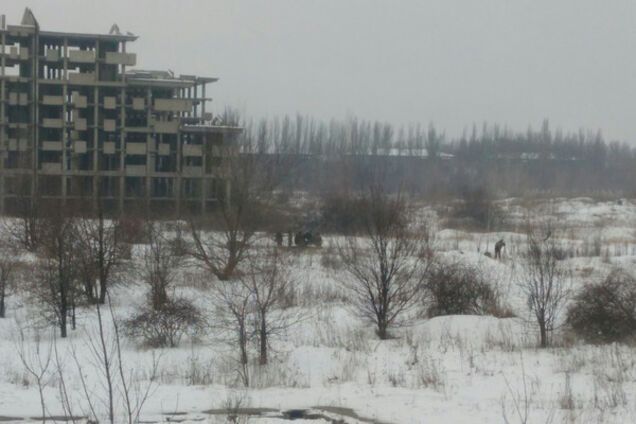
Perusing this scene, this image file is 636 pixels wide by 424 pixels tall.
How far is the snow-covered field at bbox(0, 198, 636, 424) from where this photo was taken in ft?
36.6

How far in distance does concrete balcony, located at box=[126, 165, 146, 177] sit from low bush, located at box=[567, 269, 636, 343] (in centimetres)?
3096

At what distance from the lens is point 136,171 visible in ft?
147

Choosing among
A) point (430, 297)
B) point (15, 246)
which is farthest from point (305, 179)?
point (430, 297)

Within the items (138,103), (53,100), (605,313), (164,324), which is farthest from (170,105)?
(605,313)

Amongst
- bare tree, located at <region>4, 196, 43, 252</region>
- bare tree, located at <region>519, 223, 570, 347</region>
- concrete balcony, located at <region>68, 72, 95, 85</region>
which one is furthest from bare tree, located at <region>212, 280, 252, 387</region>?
concrete balcony, located at <region>68, 72, 95, 85</region>

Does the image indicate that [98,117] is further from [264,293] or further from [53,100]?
[264,293]

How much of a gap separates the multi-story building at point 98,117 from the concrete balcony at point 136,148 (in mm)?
55

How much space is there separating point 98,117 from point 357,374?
113ft

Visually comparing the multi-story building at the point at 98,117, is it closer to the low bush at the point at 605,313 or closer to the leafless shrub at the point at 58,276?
the leafless shrub at the point at 58,276

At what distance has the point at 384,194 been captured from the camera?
20703 millimetres

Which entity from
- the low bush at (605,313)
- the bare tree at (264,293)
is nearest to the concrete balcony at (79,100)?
the bare tree at (264,293)

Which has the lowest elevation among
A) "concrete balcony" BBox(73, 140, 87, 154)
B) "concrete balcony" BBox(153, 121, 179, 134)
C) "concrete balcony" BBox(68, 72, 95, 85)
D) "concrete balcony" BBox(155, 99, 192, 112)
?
"concrete balcony" BBox(73, 140, 87, 154)

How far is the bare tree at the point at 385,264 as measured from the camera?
Answer: 18812 millimetres

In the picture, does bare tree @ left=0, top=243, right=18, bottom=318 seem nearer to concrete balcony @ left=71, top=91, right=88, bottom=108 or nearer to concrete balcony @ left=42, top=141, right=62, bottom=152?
concrete balcony @ left=71, top=91, right=88, bottom=108
